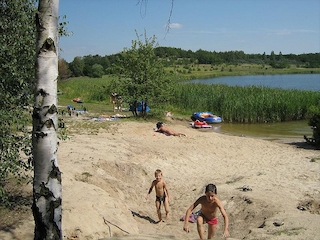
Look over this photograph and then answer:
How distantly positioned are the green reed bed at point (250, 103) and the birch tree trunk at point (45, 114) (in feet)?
80.2

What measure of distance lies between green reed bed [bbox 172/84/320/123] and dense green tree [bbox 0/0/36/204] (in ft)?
73.9

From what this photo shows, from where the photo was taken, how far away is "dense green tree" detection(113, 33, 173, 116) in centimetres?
2197

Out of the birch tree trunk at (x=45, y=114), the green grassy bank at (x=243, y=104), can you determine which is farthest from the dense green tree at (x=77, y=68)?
the birch tree trunk at (x=45, y=114)

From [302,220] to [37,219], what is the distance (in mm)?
5930

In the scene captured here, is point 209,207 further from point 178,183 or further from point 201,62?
point 201,62

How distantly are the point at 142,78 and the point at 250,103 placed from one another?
9.53 meters

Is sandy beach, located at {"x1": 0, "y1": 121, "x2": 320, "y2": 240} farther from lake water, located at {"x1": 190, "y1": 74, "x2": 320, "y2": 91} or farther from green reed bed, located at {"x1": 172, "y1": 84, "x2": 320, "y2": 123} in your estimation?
lake water, located at {"x1": 190, "y1": 74, "x2": 320, "y2": 91}

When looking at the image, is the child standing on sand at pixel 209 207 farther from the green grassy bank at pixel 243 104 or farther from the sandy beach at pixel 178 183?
the green grassy bank at pixel 243 104

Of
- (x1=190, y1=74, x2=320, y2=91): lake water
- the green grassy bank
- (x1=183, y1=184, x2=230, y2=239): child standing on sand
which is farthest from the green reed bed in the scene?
(x1=190, y1=74, x2=320, y2=91): lake water

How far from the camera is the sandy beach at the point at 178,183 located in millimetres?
7508

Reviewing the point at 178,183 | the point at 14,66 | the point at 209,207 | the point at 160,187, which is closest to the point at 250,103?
the point at 178,183

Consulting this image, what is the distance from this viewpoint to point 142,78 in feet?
72.2

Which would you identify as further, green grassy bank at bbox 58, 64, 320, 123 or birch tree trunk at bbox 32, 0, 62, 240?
green grassy bank at bbox 58, 64, 320, 123

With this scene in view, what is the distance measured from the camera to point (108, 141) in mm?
14812
